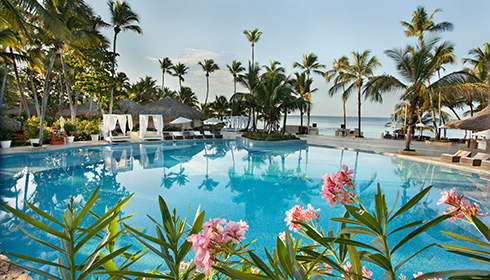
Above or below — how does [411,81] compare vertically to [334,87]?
below

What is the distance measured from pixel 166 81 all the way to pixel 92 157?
2561 centimetres

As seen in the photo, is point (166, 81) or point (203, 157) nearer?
point (203, 157)

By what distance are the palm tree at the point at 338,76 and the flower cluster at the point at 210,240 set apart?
21000mm

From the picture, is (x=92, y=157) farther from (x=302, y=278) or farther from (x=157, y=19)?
(x=302, y=278)

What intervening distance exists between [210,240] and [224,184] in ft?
23.5

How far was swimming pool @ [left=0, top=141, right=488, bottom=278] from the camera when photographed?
15.5 ft

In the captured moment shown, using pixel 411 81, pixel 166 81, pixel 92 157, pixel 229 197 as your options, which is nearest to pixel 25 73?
pixel 166 81

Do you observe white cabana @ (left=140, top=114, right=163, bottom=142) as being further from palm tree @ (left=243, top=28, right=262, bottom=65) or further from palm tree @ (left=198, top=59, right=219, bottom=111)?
palm tree @ (left=198, top=59, right=219, bottom=111)

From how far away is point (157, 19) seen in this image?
18.4 meters

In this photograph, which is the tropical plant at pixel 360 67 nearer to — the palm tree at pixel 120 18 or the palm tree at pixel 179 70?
the palm tree at pixel 120 18

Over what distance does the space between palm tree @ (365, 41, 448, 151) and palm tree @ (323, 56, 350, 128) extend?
25.3 ft

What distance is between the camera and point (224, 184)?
7.79 metres

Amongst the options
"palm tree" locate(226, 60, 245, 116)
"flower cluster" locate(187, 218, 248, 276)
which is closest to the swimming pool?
"flower cluster" locate(187, 218, 248, 276)

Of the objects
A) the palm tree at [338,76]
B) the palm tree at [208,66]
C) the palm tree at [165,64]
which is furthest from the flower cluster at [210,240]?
the palm tree at [165,64]
